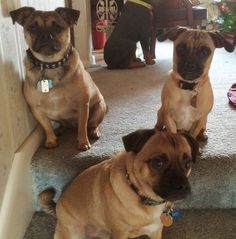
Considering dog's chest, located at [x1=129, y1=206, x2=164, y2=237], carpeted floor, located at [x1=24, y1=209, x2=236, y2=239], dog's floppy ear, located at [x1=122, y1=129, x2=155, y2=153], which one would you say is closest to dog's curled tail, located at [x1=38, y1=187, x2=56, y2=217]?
carpeted floor, located at [x1=24, y1=209, x2=236, y2=239]

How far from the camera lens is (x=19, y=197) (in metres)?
1.61

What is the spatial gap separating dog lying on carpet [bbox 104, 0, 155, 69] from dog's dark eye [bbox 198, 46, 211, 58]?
1703 mm

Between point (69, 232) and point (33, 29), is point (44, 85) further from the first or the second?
point (69, 232)

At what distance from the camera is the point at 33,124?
187 centimetres

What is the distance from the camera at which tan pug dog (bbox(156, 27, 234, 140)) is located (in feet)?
5.33

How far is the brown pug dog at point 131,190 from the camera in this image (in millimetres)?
1214

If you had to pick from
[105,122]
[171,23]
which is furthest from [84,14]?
[105,122]

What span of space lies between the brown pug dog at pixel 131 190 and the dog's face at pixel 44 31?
587 millimetres

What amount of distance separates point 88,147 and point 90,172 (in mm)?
314

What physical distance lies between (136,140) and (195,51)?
0.61m

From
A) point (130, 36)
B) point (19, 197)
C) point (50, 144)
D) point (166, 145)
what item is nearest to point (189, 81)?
point (166, 145)

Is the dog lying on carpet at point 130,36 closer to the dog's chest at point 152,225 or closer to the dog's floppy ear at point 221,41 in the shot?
the dog's floppy ear at point 221,41

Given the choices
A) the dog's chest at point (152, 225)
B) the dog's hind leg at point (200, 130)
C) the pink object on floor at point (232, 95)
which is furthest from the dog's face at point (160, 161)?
the pink object on floor at point (232, 95)

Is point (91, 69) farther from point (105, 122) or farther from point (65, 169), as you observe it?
point (65, 169)
